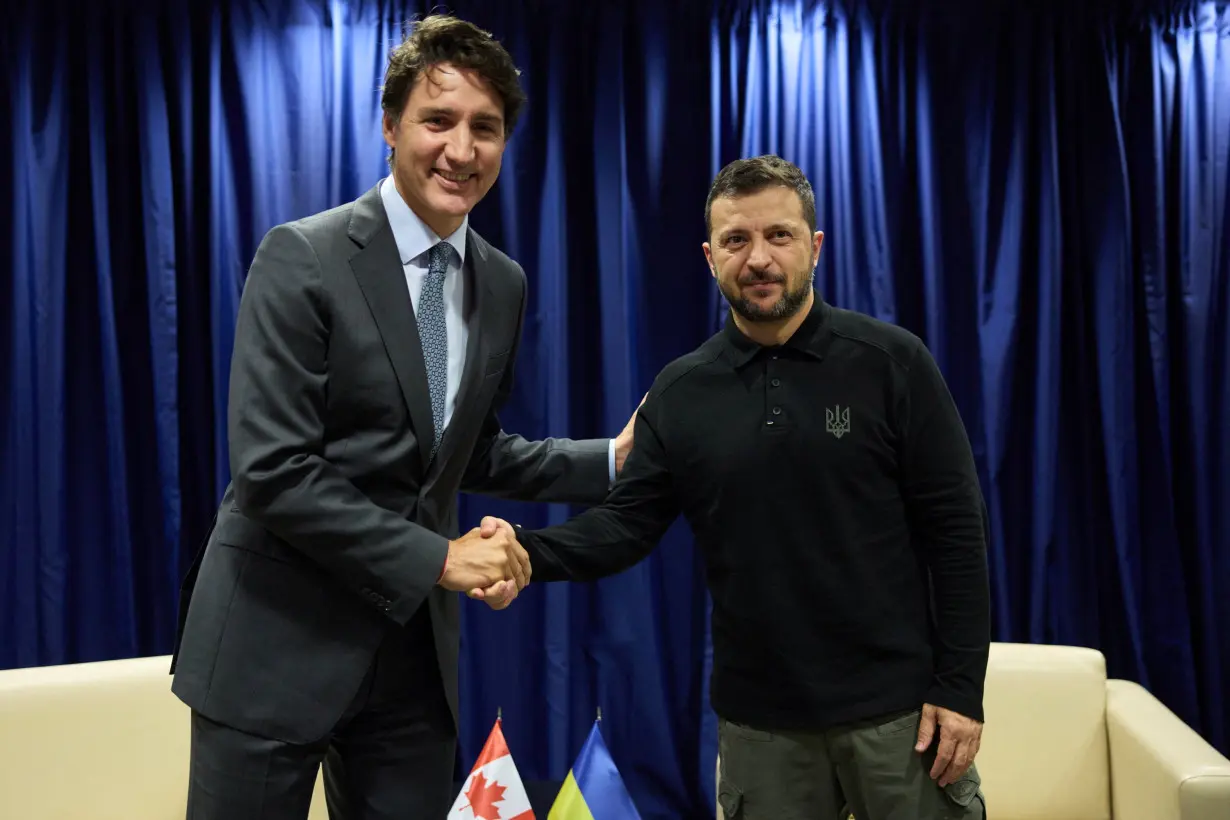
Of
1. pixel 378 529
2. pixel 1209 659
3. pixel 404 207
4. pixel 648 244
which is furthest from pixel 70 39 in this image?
pixel 1209 659

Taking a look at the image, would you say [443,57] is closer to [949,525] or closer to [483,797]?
[949,525]

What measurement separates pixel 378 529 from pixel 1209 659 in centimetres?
293

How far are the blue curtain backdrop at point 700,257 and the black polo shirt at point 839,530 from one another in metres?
1.57

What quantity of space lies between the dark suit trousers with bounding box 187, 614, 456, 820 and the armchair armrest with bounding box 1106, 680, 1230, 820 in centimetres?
166

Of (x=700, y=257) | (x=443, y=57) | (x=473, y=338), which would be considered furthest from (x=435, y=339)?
(x=700, y=257)

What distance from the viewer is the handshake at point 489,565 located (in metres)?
1.78

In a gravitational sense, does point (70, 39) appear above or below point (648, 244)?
above

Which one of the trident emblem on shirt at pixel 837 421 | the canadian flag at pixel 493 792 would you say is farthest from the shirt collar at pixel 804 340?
the canadian flag at pixel 493 792

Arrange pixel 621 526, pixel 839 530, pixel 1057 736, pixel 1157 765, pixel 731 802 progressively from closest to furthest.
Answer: pixel 839 530 → pixel 731 802 → pixel 621 526 → pixel 1157 765 → pixel 1057 736

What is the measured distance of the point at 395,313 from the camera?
175 cm

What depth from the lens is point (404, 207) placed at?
6.02ft

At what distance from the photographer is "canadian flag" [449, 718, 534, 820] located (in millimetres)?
2301

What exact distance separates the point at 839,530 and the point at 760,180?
613mm

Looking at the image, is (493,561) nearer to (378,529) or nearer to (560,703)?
(378,529)
